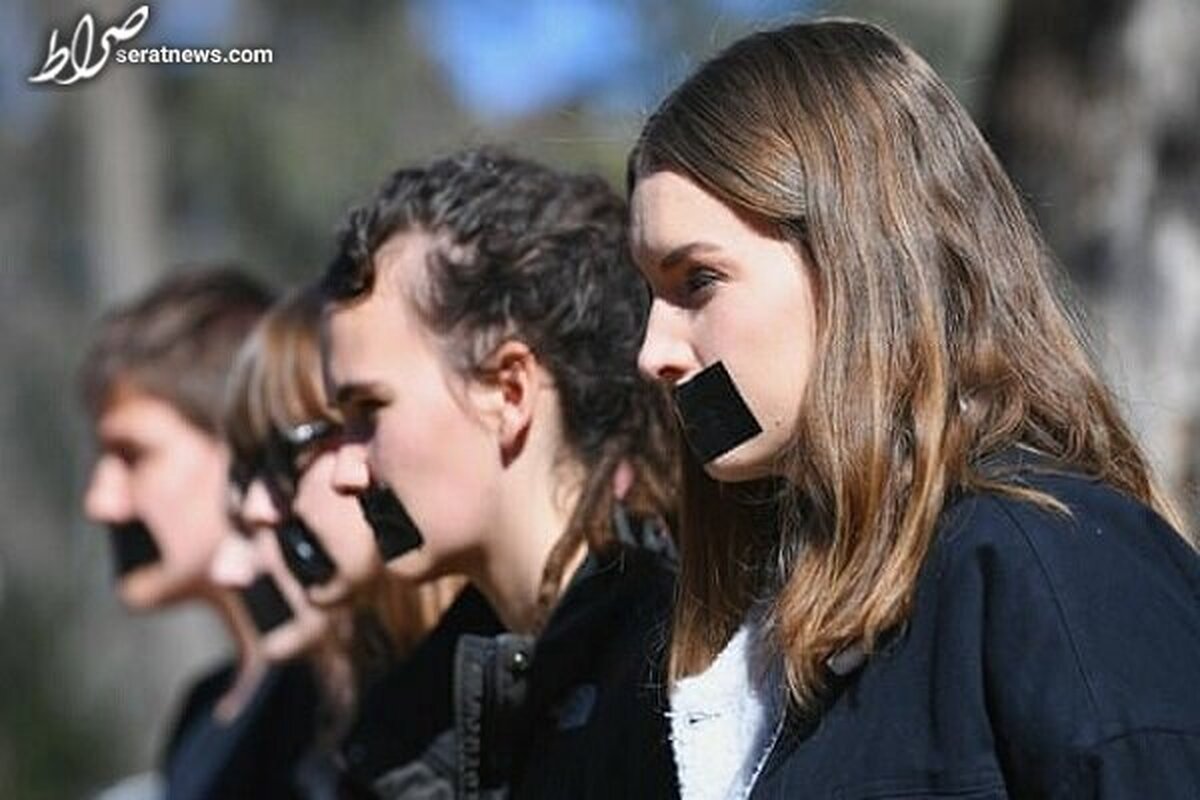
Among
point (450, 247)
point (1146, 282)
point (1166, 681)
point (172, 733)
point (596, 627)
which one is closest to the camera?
point (1166, 681)

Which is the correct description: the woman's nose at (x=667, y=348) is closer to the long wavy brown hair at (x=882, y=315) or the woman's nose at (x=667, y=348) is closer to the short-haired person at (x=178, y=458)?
the long wavy brown hair at (x=882, y=315)

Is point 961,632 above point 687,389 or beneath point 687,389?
beneath

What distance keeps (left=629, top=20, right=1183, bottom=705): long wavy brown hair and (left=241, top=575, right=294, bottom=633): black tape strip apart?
198 cm

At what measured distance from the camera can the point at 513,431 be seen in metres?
3.14

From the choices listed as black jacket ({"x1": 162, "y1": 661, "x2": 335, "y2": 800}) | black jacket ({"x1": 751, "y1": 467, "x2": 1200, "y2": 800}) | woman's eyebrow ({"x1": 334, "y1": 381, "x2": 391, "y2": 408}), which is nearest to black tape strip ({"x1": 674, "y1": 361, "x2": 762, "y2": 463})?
black jacket ({"x1": 751, "y1": 467, "x2": 1200, "y2": 800})

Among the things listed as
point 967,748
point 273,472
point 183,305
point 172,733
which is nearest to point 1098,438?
point 967,748

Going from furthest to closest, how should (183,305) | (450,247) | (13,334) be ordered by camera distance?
(13,334), (183,305), (450,247)

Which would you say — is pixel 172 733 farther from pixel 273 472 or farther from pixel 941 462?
pixel 941 462

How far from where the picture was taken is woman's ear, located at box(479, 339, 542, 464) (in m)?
3.14

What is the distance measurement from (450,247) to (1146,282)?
182cm

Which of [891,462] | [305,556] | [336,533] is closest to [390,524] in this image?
[336,533]

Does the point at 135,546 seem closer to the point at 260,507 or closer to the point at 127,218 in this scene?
the point at 260,507

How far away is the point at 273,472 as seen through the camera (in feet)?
13.0

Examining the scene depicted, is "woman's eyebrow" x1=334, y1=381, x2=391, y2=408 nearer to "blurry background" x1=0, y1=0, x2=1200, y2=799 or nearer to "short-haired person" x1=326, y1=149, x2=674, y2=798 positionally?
"short-haired person" x1=326, y1=149, x2=674, y2=798
